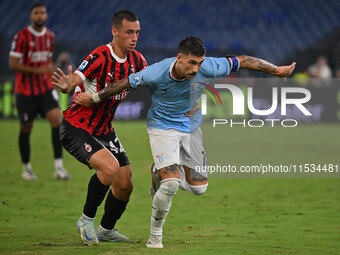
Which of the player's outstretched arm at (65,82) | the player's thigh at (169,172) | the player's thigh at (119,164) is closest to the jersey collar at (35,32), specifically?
the player's thigh at (119,164)

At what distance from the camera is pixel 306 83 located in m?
20.9

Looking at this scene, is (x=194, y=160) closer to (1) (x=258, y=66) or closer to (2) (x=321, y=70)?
(1) (x=258, y=66)

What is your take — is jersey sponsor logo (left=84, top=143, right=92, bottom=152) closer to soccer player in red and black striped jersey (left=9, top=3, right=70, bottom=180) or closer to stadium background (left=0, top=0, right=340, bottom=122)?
soccer player in red and black striped jersey (left=9, top=3, right=70, bottom=180)

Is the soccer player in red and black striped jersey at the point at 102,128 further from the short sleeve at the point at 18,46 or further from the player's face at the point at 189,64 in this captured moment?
the short sleeve at the point at 18,46

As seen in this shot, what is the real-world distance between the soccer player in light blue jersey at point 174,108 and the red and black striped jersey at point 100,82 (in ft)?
0.84

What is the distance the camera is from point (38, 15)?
1038cm

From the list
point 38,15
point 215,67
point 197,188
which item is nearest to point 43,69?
point 38,15

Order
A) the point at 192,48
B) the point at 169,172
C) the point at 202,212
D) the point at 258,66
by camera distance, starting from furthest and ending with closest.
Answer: the point at 202,212
the point at 258,66
the point at 169,172
the point at 192,48

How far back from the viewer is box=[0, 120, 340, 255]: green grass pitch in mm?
5930

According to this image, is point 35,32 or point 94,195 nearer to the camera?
point 94,195

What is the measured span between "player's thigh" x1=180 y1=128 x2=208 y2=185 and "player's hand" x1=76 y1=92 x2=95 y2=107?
3.36 feet

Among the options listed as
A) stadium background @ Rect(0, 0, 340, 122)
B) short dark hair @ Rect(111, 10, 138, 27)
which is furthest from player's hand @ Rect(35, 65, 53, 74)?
stadium background @ Rect(0, 0, 340, 122)

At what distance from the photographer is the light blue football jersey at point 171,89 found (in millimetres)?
5703

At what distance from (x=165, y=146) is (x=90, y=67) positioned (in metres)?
1.00
